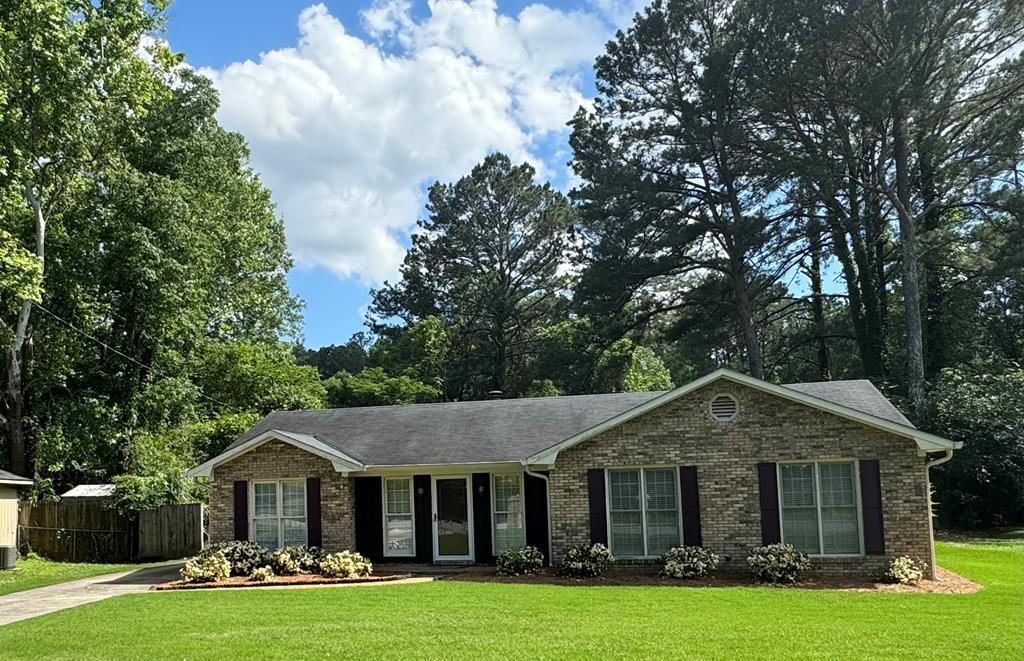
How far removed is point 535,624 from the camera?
11273 millimetres

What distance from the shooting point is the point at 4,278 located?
819 inches

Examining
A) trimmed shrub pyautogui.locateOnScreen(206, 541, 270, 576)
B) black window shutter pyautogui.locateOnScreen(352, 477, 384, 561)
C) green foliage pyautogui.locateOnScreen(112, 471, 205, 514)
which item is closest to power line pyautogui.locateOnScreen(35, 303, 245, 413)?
green foliage pyautogui.locateOnScreen(112, 471, 205, 514)

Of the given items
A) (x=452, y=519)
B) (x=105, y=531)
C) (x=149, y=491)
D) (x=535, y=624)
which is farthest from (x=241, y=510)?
(x=535, y=624)

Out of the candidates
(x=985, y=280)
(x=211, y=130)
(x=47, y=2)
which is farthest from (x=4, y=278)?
(x=985, y=280)

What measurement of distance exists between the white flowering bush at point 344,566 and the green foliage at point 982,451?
1912 centimetres

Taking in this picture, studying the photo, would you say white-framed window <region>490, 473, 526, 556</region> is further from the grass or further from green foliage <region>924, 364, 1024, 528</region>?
green foliage <region>924, 364, 1024, 528</region>

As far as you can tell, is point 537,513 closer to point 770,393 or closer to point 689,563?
point 689,563

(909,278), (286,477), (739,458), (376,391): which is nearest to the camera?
(739,458)

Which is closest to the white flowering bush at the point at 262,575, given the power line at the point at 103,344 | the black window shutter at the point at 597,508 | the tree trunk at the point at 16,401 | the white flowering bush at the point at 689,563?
the black window shutter at the point at 597,508

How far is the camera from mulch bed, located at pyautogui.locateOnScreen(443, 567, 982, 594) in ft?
48.4

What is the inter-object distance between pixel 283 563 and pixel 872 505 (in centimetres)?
1138

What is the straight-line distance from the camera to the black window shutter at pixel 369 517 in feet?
62.3

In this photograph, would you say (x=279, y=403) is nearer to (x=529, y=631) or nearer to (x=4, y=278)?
(x=4, y=278)

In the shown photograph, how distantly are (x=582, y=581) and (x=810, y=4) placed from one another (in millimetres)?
25215
